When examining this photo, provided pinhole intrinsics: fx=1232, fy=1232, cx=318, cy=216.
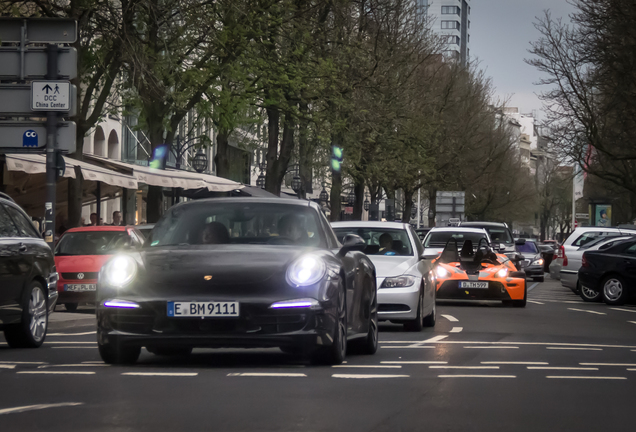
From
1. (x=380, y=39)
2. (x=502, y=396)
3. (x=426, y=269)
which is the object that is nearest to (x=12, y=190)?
(x=426, y=269)

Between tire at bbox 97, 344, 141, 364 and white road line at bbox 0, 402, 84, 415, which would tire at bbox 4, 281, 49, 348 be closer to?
tire at bbox 97, 344, 141, 364

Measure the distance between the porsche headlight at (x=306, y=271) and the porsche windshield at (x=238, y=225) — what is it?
682 mm

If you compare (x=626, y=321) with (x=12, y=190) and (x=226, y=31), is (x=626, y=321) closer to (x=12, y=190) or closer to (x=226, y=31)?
(x=226, y=31)

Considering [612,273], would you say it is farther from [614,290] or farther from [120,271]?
[120,271]

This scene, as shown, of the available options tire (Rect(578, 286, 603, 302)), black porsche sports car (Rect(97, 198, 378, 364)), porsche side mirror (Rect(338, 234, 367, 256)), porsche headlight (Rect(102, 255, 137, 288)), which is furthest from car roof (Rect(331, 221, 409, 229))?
tire (Rect(578, 286, 603, 302))

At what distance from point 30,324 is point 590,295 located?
17.1m

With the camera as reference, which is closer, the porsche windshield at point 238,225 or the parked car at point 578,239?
the porsche windshield at point 238,225

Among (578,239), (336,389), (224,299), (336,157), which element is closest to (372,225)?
(224,299)

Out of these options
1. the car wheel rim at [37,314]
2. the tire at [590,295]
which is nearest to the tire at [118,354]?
the car wheel rim at [37,314]

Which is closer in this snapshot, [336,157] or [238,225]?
[238,225]

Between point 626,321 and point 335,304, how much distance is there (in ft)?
36.3

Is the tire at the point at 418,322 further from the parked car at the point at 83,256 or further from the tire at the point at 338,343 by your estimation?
the parked car at the point at 83,256

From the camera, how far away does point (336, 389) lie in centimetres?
841

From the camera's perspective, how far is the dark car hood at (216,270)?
372 inches
